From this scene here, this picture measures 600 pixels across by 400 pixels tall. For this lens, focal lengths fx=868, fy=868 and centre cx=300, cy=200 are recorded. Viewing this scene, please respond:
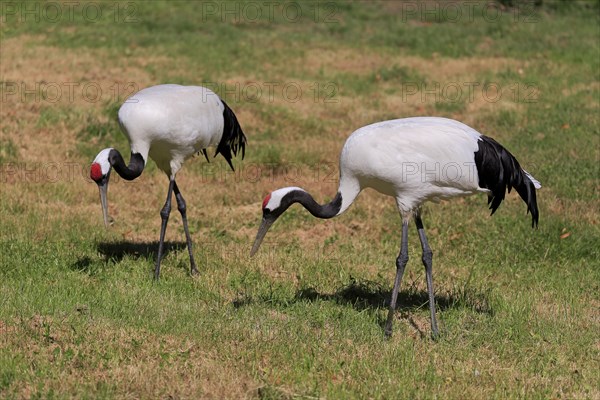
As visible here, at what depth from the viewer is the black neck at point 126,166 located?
734cm

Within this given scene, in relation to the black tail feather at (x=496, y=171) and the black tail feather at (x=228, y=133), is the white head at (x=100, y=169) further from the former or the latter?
the black tail feather at (x=496, y=171)

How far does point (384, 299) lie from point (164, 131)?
2.44 meters

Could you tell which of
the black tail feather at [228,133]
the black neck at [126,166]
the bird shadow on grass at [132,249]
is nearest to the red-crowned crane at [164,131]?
the black neck at [126,166]

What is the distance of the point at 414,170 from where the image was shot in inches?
247

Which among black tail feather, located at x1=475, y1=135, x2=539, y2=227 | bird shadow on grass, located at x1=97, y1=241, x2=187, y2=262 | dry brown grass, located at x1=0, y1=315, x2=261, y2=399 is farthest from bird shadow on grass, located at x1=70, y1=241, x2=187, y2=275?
black tail feather, located at x1=475, y1=135, x2=539, y2=227

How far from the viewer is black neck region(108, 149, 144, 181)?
7.34m

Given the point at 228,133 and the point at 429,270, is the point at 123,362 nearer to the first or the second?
the point at 429,270

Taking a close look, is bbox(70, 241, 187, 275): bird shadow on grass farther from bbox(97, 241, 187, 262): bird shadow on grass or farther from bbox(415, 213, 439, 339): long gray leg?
bbox(415, 213, 439, 339): long gray leg

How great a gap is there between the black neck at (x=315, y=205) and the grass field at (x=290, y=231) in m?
0.78

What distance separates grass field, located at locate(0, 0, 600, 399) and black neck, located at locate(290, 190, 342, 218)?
30.7 inches

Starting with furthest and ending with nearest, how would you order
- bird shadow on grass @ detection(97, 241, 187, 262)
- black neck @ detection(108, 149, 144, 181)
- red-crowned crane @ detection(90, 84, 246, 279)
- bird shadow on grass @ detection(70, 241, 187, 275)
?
bird shadow on grass @ detection(97, 241, 187, 262)
bird shadow on grass @ detection(70, 241, 187, 275)
red-crowned crane @ detection(90, 84, 246, 279)
black neck @ detection(108, 149, 144, 181)

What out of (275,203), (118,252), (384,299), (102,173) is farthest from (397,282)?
(118,252)

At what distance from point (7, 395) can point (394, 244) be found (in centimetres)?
466

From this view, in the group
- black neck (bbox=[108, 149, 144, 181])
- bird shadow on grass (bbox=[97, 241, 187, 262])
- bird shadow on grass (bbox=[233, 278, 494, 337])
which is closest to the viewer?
bird shadow on grass (bbox=[233, 278, 494, 337])
